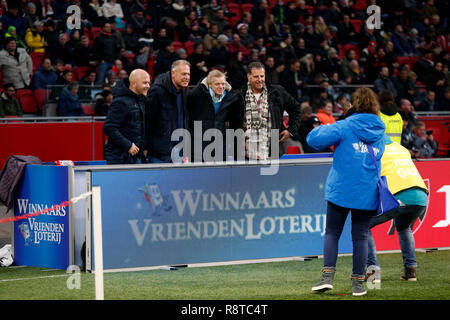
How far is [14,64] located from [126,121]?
26.9 feet

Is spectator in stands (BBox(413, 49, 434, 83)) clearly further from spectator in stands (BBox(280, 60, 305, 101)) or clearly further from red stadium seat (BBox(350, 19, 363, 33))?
spectator in stands (BBox(280, 60, 305, 101))

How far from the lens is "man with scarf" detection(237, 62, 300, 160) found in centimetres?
1054

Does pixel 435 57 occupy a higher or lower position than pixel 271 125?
higher

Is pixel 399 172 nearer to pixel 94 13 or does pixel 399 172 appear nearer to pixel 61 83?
pixel 61 83

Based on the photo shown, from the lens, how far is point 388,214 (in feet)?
29.0

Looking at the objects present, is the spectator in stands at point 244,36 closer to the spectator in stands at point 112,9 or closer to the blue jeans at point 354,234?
the spectator in stands at point 112,9

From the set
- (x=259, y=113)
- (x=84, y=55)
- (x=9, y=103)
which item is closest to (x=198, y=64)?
(x=84, y=55)

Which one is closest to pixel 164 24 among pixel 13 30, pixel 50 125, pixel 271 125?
pixel 13 30

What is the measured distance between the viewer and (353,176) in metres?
7.73

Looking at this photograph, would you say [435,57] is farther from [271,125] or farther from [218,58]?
[271,125]

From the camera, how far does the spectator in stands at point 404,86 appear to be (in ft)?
74.1

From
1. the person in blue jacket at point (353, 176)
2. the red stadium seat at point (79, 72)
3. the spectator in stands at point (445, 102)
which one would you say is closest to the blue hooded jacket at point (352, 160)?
the person in blue jacket at point (353, 176)

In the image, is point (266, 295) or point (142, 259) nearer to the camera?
point (266, 295)

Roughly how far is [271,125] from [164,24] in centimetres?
1065
